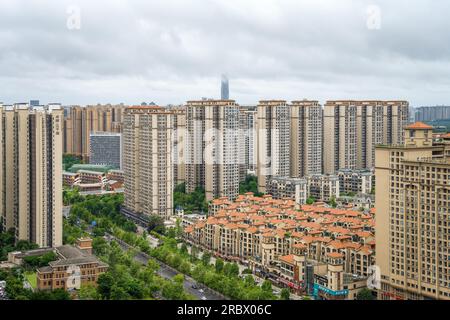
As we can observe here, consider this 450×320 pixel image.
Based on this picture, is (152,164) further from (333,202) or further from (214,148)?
(333,202)

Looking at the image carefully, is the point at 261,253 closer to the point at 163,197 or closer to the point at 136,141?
the point at 163,197

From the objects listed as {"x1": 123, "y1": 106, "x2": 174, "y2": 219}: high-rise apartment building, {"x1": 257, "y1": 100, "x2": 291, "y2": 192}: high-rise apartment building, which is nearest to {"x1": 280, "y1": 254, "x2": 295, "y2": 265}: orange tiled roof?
{"x1": 123, "y1": 106, "x2": 174, "y2": 219}: high-rise apartment building

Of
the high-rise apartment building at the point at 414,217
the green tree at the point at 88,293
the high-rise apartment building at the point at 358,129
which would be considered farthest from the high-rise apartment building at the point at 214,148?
the green tree at the point at 88,293

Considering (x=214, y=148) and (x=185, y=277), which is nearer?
(x=185, y=277)

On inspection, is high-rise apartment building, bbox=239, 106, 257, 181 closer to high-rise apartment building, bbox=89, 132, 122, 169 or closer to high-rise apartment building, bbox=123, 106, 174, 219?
high-rise apartment building, bbox=123, 106, 174, 219

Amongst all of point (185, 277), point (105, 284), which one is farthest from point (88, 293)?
point (185, 277)

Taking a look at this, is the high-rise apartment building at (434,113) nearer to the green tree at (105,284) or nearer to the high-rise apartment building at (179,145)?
the high-rise apartment building at (179,145)
